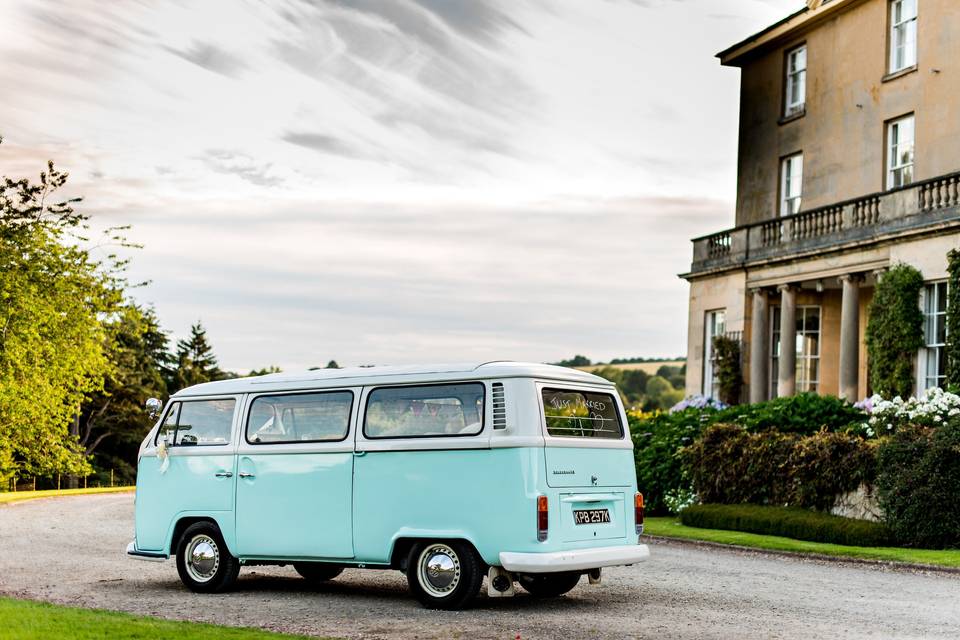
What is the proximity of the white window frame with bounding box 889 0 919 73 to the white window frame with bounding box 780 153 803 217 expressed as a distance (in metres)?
4.32

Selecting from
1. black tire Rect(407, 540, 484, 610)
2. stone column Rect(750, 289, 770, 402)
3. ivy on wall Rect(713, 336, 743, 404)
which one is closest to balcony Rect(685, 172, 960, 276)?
stone column Rect(750, 289, 770, 402)

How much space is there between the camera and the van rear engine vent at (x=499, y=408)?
36.6 feet

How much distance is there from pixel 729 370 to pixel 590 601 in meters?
22.0

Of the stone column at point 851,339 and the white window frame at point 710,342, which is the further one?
the white window frame at point 710,342

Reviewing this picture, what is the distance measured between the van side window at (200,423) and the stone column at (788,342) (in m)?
20.7

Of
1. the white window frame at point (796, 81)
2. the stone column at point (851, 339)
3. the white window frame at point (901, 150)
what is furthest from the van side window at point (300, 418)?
the white window frame at point (796, 81)

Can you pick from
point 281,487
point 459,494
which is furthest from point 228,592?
point 459,494

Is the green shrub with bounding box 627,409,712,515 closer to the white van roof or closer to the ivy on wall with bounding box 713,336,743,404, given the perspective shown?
the ivy on wall with bounding box 713,336,743,404

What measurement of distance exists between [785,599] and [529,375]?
3.61 meters

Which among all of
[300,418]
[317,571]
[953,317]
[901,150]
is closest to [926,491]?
[953,317]

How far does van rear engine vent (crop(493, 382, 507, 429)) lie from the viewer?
11.1 meters

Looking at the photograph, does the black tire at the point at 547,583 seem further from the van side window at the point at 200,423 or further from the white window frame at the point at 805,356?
the white window frame at the point at 805,356

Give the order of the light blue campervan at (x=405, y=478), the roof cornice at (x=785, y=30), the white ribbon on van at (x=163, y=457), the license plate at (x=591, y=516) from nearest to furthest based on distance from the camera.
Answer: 1. the light blue campervan at (x=405, y=478)
2. the license plate at (x=591, y=516)
3. the white ribbon on van at (x=163, y=457)
4. the roof cornice at (x=785, y=30)

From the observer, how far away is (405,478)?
→ 1164 cm
